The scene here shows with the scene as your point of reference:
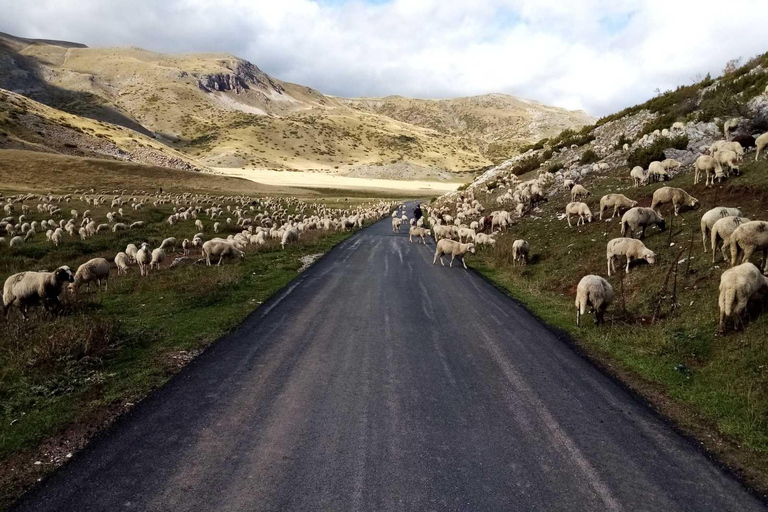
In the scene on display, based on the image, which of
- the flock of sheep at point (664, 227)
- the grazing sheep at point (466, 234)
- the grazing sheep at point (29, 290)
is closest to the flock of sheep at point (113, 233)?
the grazing sheep at point (29, 290)

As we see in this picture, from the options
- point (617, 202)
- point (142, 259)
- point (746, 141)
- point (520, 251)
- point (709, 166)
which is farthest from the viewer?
point (746, 141)

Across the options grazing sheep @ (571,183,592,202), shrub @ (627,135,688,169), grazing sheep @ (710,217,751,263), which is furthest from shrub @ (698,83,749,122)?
grazing sheep @ (710,217,751,263)

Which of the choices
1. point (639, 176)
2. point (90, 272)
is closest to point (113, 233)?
point (90, 272)

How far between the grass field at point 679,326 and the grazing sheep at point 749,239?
1.09 m

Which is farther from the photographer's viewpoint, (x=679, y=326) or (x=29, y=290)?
(x=29, y=290)

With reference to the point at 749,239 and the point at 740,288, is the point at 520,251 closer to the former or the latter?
the point at 749,239

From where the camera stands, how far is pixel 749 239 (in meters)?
10.7

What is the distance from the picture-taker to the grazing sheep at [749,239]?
419 inches

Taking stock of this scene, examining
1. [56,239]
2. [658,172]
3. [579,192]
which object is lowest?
[56,239]

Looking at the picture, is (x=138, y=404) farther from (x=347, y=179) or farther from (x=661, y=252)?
(x=347, y=179)

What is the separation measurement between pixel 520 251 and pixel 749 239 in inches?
418

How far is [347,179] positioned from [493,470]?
448 feet

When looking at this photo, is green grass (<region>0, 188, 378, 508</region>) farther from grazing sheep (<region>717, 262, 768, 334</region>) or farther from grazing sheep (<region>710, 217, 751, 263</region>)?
grazing sheep (<region>710, 217, 751, 263</region>)

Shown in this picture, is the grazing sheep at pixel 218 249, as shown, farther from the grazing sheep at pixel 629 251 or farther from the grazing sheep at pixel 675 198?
the grazing sheep at pixel 675 198
